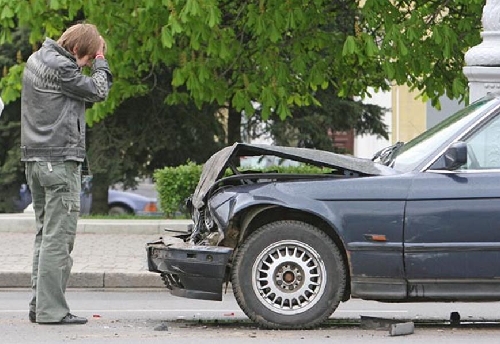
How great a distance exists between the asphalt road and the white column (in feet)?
8.55

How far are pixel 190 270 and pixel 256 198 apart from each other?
61 cm

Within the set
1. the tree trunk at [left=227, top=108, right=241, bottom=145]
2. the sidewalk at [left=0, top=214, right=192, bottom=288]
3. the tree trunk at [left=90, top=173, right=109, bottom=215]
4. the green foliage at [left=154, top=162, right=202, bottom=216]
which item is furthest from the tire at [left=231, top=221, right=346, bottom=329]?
the tree trunk at [left=227, top=108, right=241, bottom=145]

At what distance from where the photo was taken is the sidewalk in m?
13.5

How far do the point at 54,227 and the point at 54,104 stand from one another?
778 millimetres

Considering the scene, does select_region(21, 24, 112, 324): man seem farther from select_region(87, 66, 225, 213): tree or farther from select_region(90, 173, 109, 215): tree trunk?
select_region(90, 173, 109, 215): tree trunk

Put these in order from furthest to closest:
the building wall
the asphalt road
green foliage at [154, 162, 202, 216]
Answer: the building wall
green foliage at [154, 162, 202, 216]
the asphalt road

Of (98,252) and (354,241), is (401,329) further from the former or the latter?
(98,252)

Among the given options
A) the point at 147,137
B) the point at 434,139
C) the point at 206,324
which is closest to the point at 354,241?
the point at 434,139

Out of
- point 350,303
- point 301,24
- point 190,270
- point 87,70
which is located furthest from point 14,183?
point 190,270

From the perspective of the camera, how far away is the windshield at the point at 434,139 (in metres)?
9.69

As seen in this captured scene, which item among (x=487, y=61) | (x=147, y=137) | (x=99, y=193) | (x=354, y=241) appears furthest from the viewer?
(x=99, y=193)

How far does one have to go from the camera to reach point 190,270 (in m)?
9.52

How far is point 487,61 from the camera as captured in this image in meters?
13.7

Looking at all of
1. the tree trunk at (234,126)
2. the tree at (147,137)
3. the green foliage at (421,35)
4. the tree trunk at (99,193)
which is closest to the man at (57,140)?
the green foliage at (421,35)
